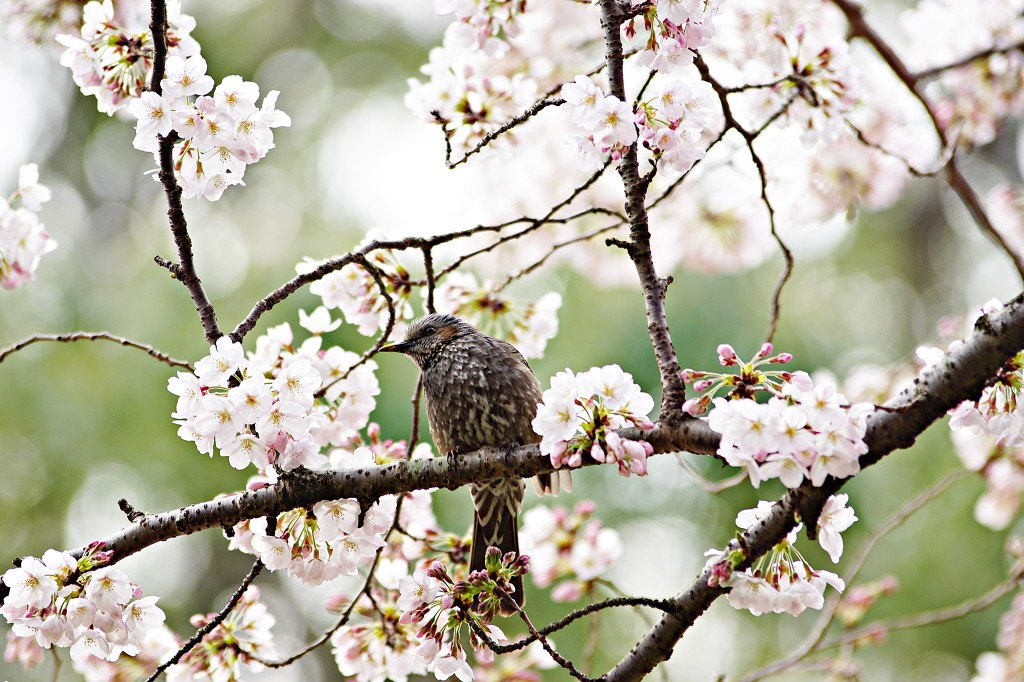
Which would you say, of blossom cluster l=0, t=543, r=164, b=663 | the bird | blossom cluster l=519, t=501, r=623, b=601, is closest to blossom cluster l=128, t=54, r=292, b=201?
blossom cluster l=0, t=543, r=164, b=663

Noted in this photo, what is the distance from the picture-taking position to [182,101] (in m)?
1.74

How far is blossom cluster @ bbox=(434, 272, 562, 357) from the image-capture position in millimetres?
2576

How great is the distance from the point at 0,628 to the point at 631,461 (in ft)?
18.5

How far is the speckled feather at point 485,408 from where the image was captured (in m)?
2.63

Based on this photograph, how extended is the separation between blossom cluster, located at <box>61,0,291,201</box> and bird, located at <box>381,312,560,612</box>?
101cm

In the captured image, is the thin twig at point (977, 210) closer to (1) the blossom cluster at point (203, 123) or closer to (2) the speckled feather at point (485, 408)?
(2) the speckled feather at point (485, 408)

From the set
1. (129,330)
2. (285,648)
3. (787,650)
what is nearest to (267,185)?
(129,330)

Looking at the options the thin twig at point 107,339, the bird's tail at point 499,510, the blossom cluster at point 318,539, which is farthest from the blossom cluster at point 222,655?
the bird's tail at point 499,510

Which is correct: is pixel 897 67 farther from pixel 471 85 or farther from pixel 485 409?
pixel 485 409

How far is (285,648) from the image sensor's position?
542 cm

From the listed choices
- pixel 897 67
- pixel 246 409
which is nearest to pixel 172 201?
pixel 246 409

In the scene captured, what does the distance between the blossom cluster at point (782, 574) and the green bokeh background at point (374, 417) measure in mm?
2993

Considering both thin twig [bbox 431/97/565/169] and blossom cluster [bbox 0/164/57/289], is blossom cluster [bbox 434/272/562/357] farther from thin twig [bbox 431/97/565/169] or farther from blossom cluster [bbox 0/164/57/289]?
blossom cluster [bbox 0/164/57/289]

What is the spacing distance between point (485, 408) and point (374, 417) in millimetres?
2057
